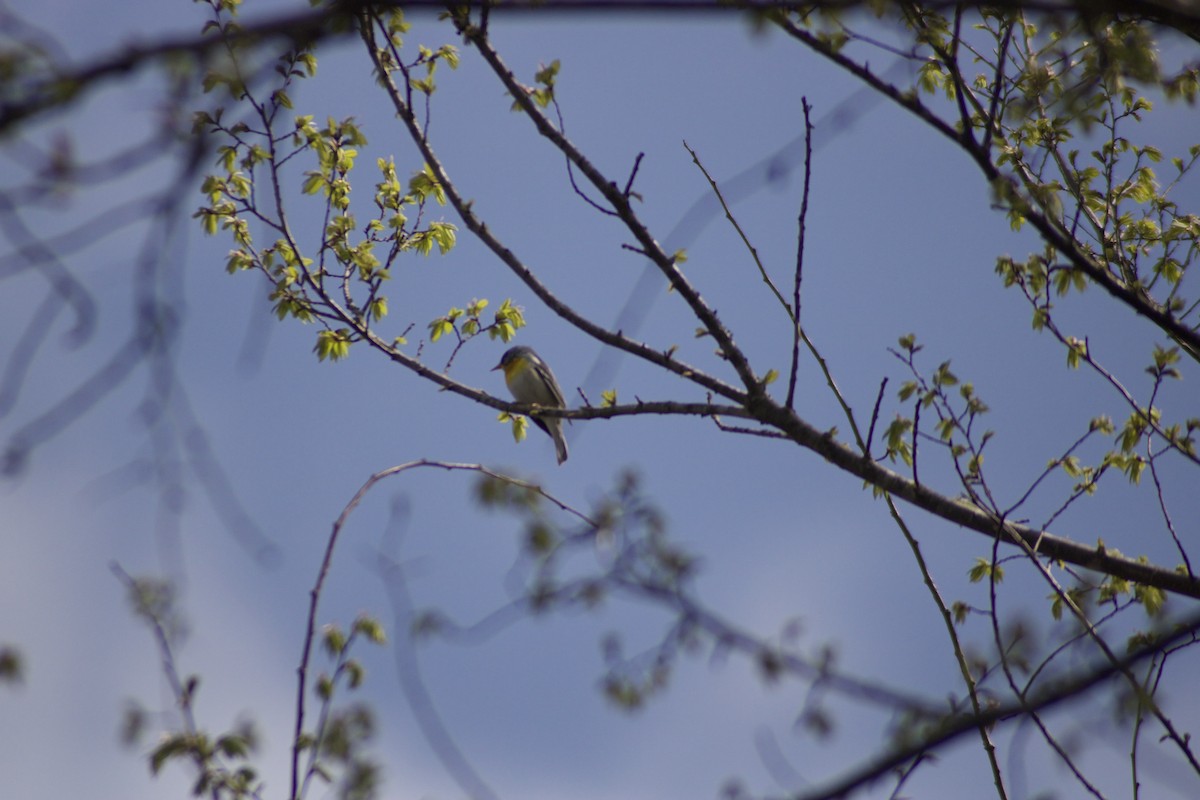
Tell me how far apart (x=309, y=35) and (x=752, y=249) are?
9.78 ft

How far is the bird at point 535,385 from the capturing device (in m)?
10.2

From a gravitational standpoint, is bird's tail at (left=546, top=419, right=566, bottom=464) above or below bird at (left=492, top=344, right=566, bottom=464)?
below

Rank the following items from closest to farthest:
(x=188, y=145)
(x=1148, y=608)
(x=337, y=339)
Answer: (x=188, y=145)
(x=1148, y=608)
(x=337, y=339)

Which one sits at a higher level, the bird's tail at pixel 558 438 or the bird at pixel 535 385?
the bird at pixel 535 385

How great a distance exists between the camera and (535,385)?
1020cm

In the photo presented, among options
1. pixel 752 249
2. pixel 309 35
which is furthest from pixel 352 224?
pixel 309 35

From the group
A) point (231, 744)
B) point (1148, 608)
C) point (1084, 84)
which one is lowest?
point (231, 744)

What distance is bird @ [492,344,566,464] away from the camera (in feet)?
33.4

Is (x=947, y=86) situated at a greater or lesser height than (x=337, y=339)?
greater

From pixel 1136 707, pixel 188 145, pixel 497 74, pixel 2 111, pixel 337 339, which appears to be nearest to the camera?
pixel 2 111

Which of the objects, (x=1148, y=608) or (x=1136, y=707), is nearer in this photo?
(x=1136, y=707)

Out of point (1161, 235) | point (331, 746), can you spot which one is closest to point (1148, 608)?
point (1161, 235)

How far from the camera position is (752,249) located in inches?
169

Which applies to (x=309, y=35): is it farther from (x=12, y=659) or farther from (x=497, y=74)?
(x=497, y=74)
